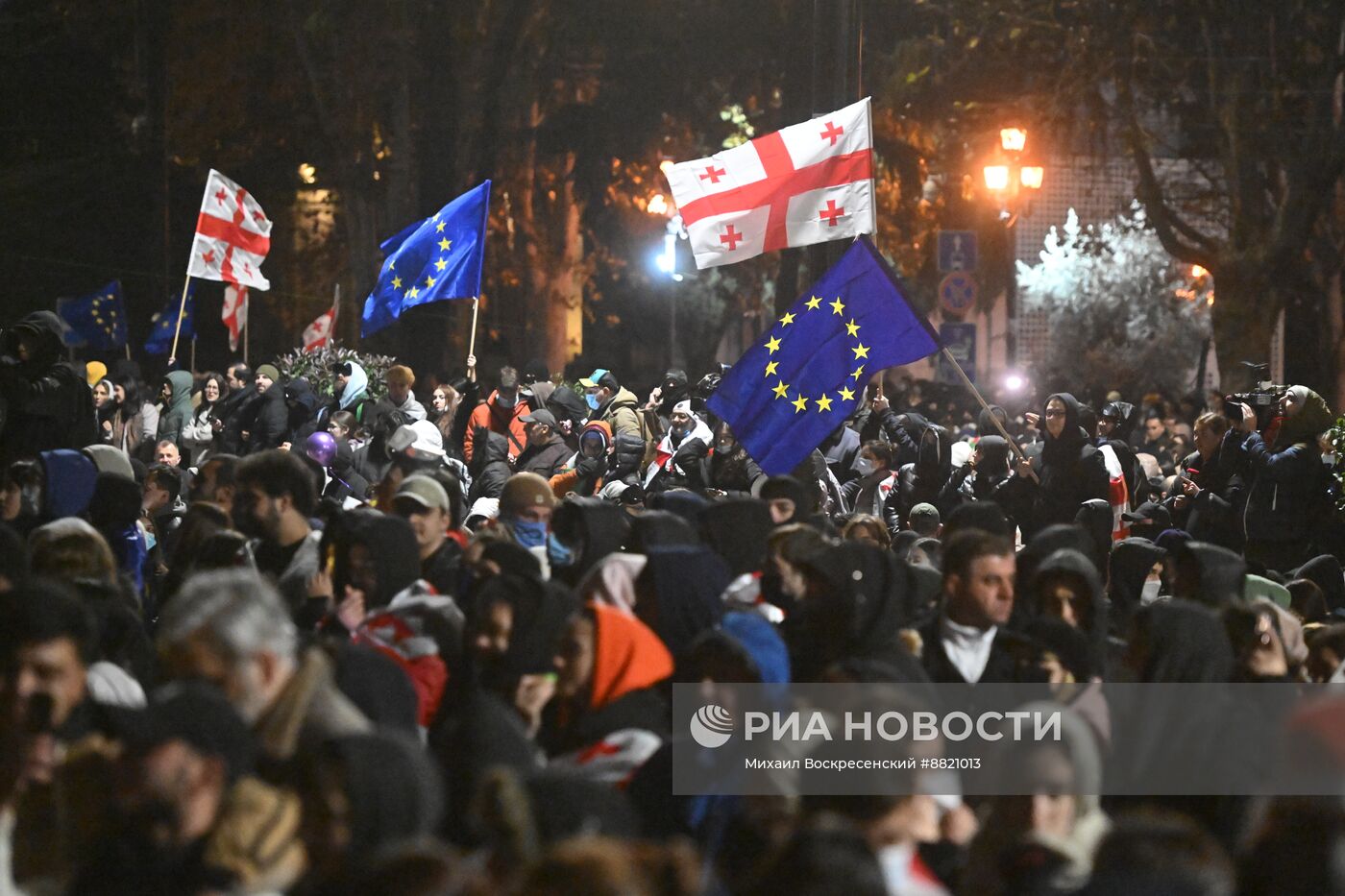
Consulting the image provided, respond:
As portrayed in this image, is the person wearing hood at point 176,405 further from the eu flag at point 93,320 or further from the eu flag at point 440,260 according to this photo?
the eu flag at point 93,320

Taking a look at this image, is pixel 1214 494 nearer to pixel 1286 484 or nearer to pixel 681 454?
pixel 1286 484

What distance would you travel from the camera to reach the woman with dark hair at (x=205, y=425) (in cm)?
1872

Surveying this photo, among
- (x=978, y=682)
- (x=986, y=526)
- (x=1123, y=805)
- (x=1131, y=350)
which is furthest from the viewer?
(x=1131, y=350)

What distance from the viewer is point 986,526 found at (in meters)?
8.55

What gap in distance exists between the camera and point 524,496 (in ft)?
28.4

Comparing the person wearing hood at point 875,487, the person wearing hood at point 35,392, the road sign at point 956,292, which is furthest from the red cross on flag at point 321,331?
the person wearing hood at point 35,392

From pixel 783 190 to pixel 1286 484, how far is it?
3.41m

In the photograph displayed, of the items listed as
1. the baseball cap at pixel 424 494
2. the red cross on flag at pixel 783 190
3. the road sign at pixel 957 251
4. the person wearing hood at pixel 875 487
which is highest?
the road sign at pixel 957 251

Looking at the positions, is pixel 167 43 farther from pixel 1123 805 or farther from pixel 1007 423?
pixel 1123 805

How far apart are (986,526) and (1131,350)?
125 ft

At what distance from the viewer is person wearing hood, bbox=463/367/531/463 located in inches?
684

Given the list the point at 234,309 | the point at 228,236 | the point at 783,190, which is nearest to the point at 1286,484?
the point at 783,190

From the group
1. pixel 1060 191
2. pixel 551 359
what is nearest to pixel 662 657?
pixel 551 359

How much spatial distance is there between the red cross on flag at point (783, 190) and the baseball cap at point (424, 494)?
3396 mm
